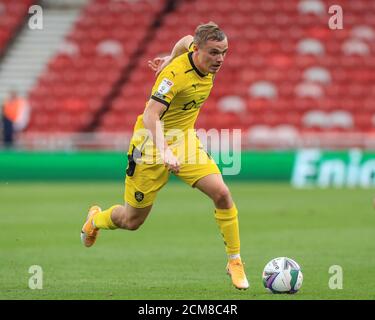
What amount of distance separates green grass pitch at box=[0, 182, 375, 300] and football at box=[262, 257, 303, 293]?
0.09 m

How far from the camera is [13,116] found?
25.3m

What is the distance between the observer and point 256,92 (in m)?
26.9

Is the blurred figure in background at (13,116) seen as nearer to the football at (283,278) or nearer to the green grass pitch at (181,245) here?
the green grass pitch at (181,245)

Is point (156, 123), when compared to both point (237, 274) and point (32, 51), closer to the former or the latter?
point (237, 274)

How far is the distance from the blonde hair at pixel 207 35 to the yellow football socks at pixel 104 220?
1.98 m

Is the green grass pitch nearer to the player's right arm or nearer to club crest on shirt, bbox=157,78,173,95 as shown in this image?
the player's right arm

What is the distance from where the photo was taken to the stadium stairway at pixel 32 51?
28688 millimetres

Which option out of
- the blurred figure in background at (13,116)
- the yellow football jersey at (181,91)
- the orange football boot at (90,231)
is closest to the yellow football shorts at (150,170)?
the yellow football jersey at (181,91)

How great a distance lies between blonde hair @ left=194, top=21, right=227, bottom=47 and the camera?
333 inches

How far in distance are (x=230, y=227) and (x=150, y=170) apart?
91cm

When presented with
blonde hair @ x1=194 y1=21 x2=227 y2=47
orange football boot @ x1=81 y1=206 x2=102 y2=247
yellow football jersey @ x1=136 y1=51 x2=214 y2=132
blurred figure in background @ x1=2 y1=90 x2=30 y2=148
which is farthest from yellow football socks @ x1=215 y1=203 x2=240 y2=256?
blurred figure in background @ x1=2 y1=90 x2=30 y2=148

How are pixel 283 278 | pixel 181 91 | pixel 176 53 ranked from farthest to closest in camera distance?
1. pixel 176 53
2. pixel 181 91
3. pixel 283 278

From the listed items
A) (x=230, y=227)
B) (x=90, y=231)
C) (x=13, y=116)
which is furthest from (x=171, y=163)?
(x=13, y=116)
